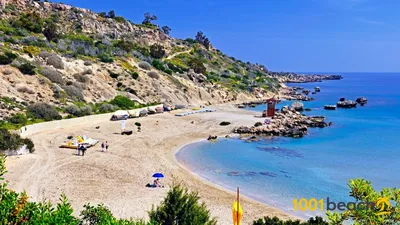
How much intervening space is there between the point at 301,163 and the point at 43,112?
25060mm

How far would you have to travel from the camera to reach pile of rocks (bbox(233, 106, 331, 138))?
42.8 meters

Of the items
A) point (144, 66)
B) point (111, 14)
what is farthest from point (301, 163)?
point (111, 14)

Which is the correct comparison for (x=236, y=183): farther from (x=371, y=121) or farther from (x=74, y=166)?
(x=371, y=121)

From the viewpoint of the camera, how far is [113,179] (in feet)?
70.3

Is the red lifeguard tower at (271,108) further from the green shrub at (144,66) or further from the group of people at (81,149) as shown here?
the group of people at (81,149)

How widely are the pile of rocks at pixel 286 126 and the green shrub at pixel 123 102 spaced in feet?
52.8

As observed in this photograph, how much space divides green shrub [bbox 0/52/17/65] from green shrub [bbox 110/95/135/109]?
1309 centimetres

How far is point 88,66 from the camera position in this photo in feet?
185

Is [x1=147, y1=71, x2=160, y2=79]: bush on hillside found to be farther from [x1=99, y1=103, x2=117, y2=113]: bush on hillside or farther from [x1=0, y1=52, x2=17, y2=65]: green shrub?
[x1=0, y1=52, x2=17, y2=65]: green shrub

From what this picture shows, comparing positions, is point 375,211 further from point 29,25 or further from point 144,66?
point 29,25

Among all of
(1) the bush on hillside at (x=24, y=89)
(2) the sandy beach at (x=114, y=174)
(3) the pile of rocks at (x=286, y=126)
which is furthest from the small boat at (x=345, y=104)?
(1) the bush on hillside at (x=24, y=89)

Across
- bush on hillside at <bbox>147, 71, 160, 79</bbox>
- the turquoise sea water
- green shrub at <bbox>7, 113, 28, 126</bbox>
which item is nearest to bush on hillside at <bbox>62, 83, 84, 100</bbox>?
green shrub at <bbox>7, 113, 28, 126</bbox>

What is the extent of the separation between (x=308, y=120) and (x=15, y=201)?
47848mm

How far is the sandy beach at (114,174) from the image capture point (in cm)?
1767
